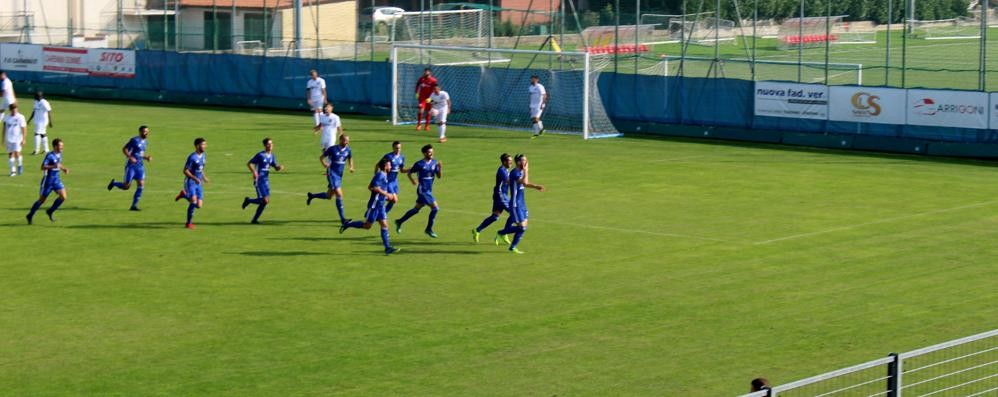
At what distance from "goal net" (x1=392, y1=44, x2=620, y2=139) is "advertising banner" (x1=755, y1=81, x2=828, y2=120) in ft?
14.9

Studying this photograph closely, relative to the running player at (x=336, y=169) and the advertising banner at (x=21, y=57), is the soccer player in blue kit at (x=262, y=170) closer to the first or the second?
the running player at (x=336, y=169)

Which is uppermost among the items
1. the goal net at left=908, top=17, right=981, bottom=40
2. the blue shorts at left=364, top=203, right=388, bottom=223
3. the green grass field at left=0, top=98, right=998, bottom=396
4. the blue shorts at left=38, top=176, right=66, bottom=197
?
the goal net at left=908, top=17, right=981, bottom=40

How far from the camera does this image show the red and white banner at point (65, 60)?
5747cm

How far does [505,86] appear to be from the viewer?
4791 cm

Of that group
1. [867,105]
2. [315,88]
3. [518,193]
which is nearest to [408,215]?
[518,193]

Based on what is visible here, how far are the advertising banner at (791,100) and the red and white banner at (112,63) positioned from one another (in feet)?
83.1

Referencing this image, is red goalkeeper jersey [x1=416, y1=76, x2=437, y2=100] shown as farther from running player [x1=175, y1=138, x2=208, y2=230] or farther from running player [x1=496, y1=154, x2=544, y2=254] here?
running player [x1=496, y1=154, x2=544, y2=254]

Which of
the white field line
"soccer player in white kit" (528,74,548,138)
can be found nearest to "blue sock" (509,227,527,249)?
the white field line

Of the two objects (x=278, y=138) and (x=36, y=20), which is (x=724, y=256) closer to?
(x=278, y=138)

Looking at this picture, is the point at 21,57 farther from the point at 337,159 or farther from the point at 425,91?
the point at 337,159

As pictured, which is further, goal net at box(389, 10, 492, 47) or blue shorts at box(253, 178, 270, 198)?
goal net at box(389, 10, 492, 47)

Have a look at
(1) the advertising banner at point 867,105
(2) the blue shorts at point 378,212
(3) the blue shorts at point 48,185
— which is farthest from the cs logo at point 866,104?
(3) the blue shorts at point 48,185

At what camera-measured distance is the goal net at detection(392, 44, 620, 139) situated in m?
45.3

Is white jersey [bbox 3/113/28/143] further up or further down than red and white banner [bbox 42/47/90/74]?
further down
